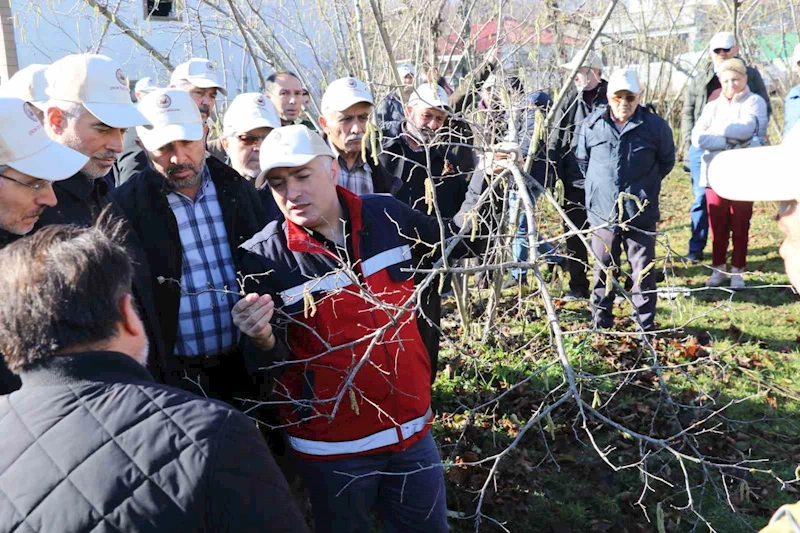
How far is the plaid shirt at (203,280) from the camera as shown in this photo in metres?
3.00

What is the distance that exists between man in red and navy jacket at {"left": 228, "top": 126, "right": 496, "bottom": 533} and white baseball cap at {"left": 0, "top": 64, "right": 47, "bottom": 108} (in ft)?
3.60

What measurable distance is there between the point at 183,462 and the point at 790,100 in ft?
24.3

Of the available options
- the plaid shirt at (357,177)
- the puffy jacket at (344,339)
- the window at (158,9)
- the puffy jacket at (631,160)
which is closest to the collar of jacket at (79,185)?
the puffy jacket at (344,339)

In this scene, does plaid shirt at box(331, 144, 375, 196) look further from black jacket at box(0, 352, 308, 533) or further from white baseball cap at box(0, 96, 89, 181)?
black jacket at box(0, 352, 308, 533)

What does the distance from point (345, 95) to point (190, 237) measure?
4.80 feet

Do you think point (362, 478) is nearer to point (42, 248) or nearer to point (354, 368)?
point (354, 368)

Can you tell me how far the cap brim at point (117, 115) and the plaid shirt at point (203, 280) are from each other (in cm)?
35

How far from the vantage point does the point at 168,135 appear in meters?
3.09

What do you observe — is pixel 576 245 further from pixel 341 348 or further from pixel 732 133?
pixel 341 348

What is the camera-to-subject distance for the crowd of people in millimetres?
1399

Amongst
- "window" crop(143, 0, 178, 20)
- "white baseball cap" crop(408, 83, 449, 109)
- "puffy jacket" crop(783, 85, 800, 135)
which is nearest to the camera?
"white baseball cap" crop(408, 83, 449, 109)

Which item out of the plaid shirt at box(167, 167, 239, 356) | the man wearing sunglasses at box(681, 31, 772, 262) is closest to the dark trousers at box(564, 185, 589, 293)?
the man wearing sunglasses at box(681, 31, 772, 262)

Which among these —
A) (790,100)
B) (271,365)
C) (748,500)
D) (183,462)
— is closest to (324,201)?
(271,365)

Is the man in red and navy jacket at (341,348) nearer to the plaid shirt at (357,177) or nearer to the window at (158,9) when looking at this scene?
the plaid shirt at (357,177)
